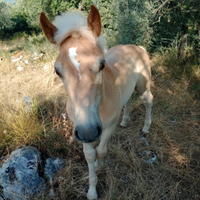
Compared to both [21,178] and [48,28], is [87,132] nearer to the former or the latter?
[48,28]

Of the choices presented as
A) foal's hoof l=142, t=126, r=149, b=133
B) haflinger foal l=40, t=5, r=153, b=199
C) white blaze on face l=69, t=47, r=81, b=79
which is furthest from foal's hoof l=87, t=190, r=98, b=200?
white blaze on face l=69, t=47, r=81, b=79

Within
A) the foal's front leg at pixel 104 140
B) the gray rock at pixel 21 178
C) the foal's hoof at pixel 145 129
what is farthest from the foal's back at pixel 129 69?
the gray rock at pixel 21 178

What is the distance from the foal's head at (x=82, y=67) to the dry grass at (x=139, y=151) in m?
1.24

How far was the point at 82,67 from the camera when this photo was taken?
43.7 inches

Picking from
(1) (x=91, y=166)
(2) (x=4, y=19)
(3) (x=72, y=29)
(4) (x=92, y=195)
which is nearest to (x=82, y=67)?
(3) (x=72, y=29)

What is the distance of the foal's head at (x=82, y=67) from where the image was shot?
1.04 m

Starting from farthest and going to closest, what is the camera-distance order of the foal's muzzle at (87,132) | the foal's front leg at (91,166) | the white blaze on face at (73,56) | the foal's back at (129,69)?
the foal's back at (129,69) < the foal's front leg at (91,166) < the white blaze on face at (73,56) < the foal's muzzle at (87,132)

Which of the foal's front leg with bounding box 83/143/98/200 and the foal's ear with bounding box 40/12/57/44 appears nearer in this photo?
the foal's ear with bounding box 40/12/57/44

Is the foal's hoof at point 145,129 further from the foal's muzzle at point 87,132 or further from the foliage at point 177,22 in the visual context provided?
the foliage at point 177,22

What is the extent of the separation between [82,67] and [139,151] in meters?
1.92

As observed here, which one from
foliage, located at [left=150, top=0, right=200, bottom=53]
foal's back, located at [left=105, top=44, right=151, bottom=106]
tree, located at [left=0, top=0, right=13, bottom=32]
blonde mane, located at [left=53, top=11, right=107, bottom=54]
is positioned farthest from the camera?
tree, located at [left=0, top=0, right=13, bottom=32]

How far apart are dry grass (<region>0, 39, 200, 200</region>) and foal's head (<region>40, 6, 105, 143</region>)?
4.06 ft

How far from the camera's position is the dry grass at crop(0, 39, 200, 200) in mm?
1898

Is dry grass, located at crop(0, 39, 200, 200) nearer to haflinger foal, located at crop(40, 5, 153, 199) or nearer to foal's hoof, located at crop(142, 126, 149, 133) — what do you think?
foal's hoof, located at crop(142, 126, 149, 133)
